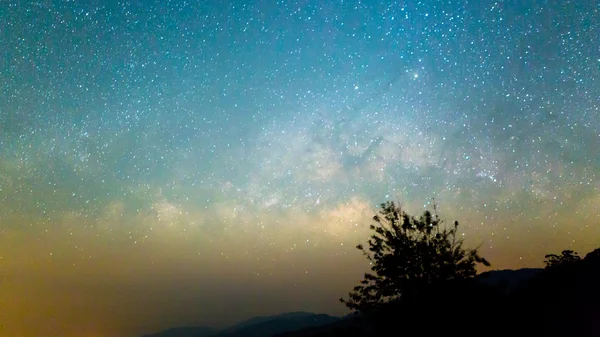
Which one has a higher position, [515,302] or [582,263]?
[582,263]

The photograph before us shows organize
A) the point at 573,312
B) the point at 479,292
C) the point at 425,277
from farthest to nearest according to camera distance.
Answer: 1. the point at 425,277
2. the point at 479,292
3. the point at 573,312

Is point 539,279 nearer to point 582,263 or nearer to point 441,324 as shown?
point 582,263

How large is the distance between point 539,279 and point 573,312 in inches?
170

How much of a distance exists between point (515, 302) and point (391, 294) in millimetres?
6945

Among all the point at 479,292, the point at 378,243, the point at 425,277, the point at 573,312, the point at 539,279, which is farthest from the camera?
the point at 378,243

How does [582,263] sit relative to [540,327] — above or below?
above

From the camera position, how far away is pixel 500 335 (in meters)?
15.8

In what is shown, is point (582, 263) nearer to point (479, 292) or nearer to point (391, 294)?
point (479, 292)

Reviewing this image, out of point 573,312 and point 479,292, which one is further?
point 479,292

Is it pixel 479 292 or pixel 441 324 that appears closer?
Answer: pixel 441 324

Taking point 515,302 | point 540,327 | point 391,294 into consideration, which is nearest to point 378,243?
point 391,294

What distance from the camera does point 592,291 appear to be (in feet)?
52.9

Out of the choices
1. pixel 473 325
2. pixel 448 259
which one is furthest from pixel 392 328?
pixel 448 259

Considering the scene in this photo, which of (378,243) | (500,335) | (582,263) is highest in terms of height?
(378,243)
